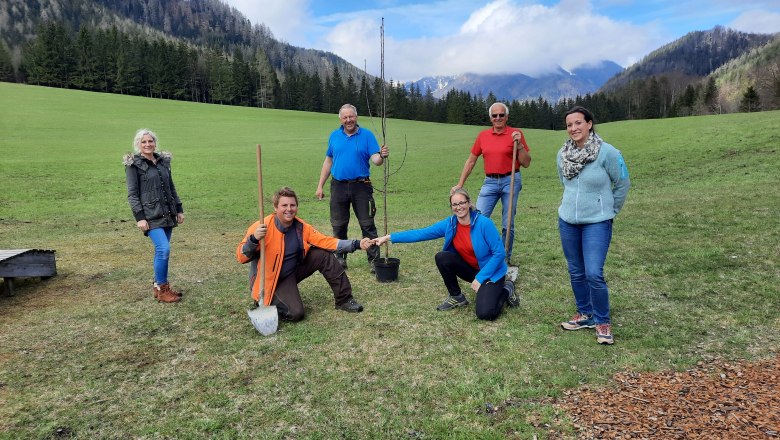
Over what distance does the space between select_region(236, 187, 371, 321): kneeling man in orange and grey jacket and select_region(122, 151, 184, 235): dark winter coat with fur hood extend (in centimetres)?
150

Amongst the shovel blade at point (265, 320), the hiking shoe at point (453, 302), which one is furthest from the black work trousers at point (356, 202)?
the shovel blade at point (265, 320)

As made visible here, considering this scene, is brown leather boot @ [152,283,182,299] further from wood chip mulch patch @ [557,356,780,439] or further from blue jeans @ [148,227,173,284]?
wood chip mulch patch @ [557,356,780,439]

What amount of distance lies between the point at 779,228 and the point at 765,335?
5337 mm

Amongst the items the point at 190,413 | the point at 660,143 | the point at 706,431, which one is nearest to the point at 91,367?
the point at 190,413

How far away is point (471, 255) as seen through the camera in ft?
18.3

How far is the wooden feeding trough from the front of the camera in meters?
6.32

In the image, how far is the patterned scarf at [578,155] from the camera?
444 centimetres

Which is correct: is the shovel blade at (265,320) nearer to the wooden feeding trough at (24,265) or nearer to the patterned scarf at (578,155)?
the patterned scarf at (578,155)

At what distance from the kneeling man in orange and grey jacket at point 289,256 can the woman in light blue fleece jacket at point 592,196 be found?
2321 millimetres

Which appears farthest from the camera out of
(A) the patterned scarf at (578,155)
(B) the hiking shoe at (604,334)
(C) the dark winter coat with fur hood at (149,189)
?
(C) the dark winter coat with fur hood at (149,189)

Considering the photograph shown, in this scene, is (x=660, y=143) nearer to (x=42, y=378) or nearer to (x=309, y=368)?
Result: (x=309, y=368)

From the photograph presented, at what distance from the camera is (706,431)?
10.2ft

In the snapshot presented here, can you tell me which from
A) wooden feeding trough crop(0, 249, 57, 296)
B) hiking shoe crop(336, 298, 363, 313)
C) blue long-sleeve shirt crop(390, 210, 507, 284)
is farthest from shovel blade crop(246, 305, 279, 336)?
wooden feeding trough crop(0, 249, 57, 296)

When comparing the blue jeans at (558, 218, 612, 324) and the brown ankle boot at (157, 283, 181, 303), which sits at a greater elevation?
the blue jeans at (558, 218, 612, 324)
